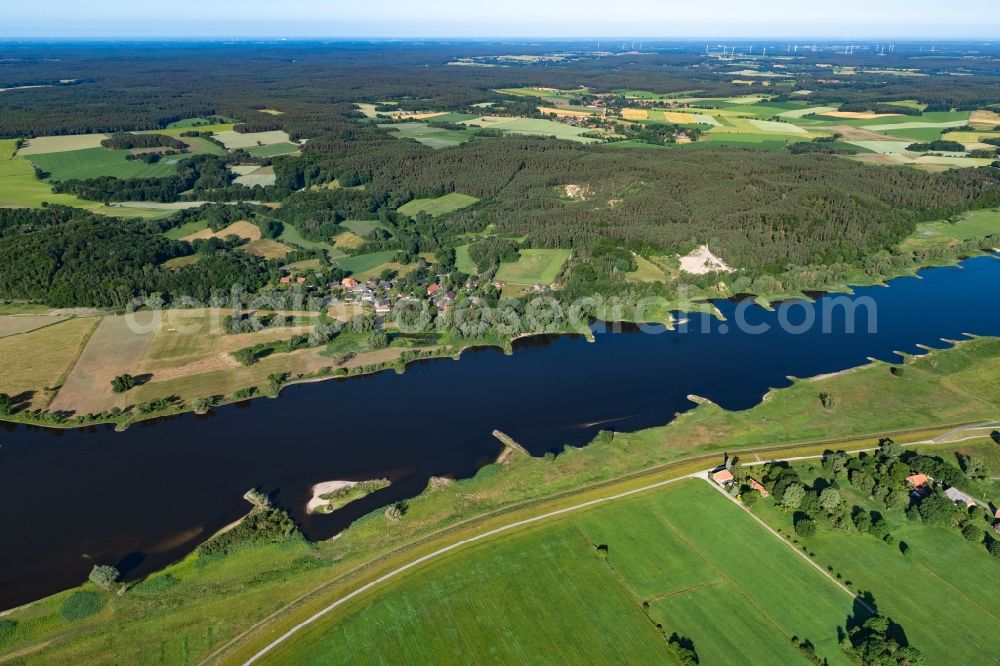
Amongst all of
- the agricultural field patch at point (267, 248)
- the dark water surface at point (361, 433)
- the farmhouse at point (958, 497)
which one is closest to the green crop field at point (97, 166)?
the agricultural field patch at point (267, 248)

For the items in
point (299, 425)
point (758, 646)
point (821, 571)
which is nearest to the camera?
point (758, 646)

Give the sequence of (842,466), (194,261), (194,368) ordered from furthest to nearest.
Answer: (194,261) < (194,368) < (842,466)

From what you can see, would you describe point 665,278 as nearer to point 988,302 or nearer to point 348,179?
point 988,302

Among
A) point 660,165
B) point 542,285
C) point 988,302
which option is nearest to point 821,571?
point 542,285

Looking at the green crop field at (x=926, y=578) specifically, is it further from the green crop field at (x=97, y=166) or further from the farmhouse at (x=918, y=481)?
the green crop field at (x=97, y=166)

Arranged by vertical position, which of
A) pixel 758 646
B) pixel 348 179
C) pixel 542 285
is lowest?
pixel 758 646

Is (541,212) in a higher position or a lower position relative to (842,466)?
higher

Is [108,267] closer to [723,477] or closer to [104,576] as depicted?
[104,576]
